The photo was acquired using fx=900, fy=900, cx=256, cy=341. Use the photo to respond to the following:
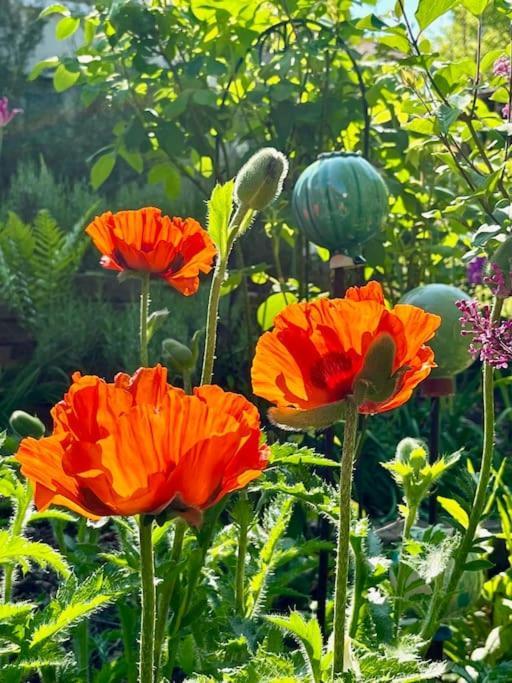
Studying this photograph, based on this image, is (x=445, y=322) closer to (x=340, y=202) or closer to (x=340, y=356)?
(x=340, y=202)

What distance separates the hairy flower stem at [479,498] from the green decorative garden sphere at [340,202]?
1.62 feet

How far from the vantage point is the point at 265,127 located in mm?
2846

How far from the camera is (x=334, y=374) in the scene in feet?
2.68

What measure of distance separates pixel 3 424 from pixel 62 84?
1167mm

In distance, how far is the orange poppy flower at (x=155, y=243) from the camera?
1323mm

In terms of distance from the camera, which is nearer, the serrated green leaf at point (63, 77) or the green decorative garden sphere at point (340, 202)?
the green decorative garden sphere at point (340, 202)

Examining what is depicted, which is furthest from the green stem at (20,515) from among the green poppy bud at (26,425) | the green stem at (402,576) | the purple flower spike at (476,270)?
the purple flower spike at (476,270)

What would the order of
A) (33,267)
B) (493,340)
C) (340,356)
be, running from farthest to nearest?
(33,267) < (493,340) < (340,356)

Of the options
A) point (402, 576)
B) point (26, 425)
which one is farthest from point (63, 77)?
point (402, 576)

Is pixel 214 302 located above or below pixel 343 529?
above

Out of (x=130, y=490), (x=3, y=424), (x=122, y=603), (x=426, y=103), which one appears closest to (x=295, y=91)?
(x=426, y=103)

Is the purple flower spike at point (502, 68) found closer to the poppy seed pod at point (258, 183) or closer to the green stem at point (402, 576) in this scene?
the poppy seed pod at point (258, 183)

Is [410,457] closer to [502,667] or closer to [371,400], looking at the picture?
[502,667]

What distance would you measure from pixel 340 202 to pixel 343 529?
91cm
